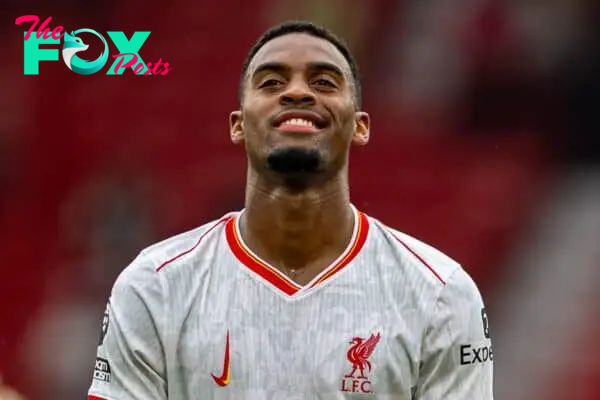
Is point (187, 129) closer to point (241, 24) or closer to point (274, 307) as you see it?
point (241, 24)

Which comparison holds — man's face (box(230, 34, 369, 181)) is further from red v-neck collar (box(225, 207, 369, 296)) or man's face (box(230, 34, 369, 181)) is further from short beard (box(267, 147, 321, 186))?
red v-neck collar (box(225, 207, 369, 296))

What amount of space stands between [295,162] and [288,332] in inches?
14.6

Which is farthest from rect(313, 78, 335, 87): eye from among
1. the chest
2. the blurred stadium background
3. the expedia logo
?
the blurred stadium background

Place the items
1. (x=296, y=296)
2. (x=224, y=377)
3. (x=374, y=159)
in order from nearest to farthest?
(x=224, y=377)
(x=296, y=296)
(x=374, y=159)

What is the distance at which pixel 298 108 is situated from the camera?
2506 mm

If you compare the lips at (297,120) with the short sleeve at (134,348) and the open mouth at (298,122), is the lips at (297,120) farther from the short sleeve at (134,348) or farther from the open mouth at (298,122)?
the short sleeve at (134,348)

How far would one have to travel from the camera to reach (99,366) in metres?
2.54

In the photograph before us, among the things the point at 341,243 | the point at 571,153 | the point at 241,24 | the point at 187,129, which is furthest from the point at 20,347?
the point at 341,243

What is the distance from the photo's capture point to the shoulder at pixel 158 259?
2.52 m

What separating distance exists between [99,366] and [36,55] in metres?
3.54

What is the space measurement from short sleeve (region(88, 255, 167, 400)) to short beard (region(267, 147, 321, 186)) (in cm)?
36

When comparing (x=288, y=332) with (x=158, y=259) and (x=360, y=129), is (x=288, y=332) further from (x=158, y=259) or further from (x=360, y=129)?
(x=360, y=129)

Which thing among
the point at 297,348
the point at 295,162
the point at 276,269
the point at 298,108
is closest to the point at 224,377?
the point at 297,348

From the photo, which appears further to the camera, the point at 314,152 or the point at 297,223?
the point at 297,223
